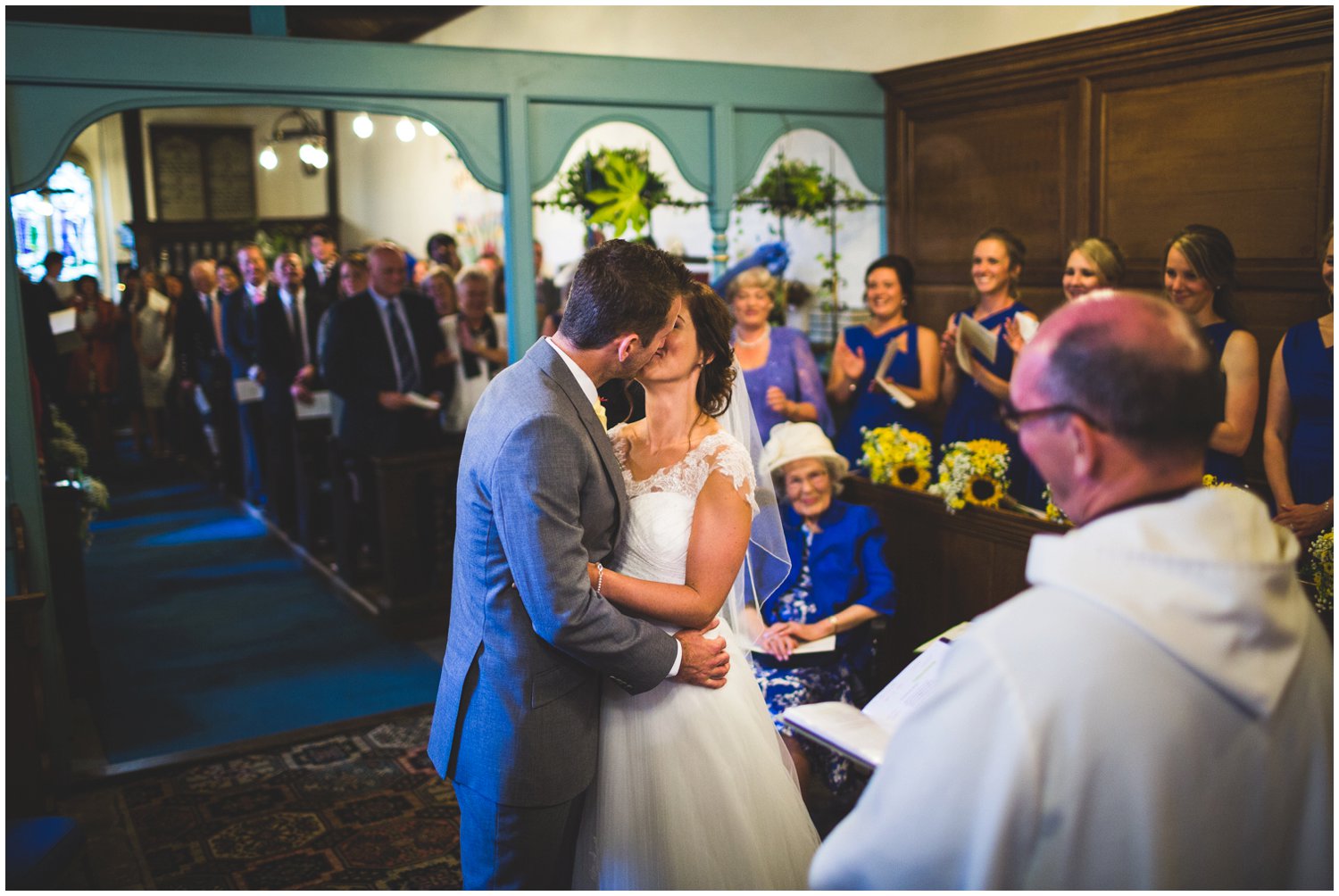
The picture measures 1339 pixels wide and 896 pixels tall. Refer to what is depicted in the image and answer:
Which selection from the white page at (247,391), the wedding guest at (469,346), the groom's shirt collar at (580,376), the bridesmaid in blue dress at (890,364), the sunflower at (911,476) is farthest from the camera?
the white page at (247,391)

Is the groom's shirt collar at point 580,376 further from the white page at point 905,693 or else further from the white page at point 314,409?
the white page at point 314,409

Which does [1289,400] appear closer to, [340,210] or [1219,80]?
[1219,80]

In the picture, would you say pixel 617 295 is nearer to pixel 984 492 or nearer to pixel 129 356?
pixel 984 492

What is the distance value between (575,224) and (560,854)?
809cm

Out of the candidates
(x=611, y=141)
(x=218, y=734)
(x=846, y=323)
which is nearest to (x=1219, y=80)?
(x=846, y=323)

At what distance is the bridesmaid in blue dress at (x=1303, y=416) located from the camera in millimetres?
3740

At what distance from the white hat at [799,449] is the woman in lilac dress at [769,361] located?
3.50ft

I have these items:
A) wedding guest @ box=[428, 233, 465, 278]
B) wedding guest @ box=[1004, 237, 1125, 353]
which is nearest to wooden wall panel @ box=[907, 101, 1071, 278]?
wedding guest @ box=[1004, 237, 1125, 353]

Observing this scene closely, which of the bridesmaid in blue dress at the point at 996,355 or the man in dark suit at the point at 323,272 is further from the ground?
the man in dark suit at the point at 323,272

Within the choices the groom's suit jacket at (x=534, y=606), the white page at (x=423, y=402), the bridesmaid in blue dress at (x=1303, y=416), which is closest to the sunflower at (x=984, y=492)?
the bridesmaid in blue dress at (x=1303, y=416)

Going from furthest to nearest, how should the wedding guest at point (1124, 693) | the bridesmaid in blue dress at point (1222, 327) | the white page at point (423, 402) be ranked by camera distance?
the white page at point (423, 402)
the bridesmaid in blue dress at point (1222, 327)
the wedding guest at point (1124, 693)

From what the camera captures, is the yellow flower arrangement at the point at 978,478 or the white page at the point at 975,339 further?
the white page at the point at 975,339

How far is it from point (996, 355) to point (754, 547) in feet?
6.60

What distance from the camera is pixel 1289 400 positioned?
387 cm
